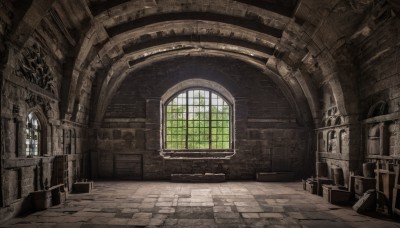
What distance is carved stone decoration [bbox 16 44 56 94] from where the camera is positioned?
6.33 m

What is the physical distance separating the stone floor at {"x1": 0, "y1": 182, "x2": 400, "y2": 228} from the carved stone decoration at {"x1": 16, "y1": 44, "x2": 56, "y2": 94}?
3007 mm

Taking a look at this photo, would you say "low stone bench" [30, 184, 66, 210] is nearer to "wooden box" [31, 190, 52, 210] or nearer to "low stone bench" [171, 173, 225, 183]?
"wooden box" [31, 190, 52, 210]

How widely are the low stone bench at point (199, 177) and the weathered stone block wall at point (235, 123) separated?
0.65 m

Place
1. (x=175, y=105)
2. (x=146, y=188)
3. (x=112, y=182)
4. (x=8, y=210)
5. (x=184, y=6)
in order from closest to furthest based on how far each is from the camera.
Result: (x=8, y=210) < (x=184, y=6) < (x=146, y=188) < (x=112, y=182) < (x=175, y=105)

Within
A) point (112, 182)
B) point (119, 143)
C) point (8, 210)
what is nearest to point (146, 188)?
point (112, 182)

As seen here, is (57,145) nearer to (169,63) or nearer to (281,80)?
(169,63)

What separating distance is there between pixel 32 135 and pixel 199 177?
5882mm

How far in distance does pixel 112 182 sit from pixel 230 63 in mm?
6631

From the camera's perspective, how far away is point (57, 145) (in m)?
8.29

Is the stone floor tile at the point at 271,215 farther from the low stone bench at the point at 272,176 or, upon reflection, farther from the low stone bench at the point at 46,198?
the low stone bench at the point at 272,176

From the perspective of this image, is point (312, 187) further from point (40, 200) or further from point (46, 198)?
point (40, 200)

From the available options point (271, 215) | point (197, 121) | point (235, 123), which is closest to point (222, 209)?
point (271, 215)

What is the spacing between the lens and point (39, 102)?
7.09m

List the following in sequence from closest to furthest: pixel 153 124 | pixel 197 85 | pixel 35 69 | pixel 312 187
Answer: pixel 35 69
pixel 312 187
pixel 153 124
pixel 197 85
